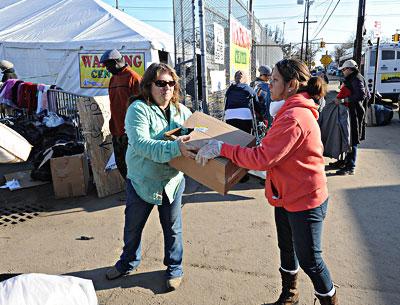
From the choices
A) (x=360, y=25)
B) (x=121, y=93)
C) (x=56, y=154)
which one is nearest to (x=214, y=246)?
(x=121, y=93)

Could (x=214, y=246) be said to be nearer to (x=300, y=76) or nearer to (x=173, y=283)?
(x=173, y=283)

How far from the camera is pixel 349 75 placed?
6508 millimetres

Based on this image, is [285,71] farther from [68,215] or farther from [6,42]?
[6,42]

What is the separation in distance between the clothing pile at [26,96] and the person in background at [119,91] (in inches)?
142

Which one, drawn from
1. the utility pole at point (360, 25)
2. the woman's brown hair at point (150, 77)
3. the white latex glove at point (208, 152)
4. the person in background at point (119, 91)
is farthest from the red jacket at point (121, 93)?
the utility pole at point (360, 25)

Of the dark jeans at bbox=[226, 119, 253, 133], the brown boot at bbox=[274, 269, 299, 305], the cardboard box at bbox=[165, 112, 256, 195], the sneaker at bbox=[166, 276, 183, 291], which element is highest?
the cardboard box at bbox=[165, 112, 256, 195]

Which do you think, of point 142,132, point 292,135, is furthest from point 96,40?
point 292,135

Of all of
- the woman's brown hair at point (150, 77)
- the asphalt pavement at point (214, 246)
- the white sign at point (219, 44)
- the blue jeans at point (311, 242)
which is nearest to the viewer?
the blue jeans at point (311, 242)

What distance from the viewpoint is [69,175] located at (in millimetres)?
5395

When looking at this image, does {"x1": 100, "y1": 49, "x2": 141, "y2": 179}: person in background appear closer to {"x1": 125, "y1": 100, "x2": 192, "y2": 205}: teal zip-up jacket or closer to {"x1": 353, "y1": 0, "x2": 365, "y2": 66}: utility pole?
{"x1": 125, "y1": 100, "x2": 192, "y2": 205}: teal zip-up jacket

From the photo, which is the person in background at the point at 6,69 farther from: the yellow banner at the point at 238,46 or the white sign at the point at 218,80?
the yellow banner at the point at 238,46

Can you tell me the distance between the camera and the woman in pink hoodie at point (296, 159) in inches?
89.7

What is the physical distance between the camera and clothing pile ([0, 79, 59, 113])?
7.94m

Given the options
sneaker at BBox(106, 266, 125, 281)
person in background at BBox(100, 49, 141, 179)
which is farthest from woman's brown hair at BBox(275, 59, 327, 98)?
person in background at BBox(100, 49, 141, 179)
